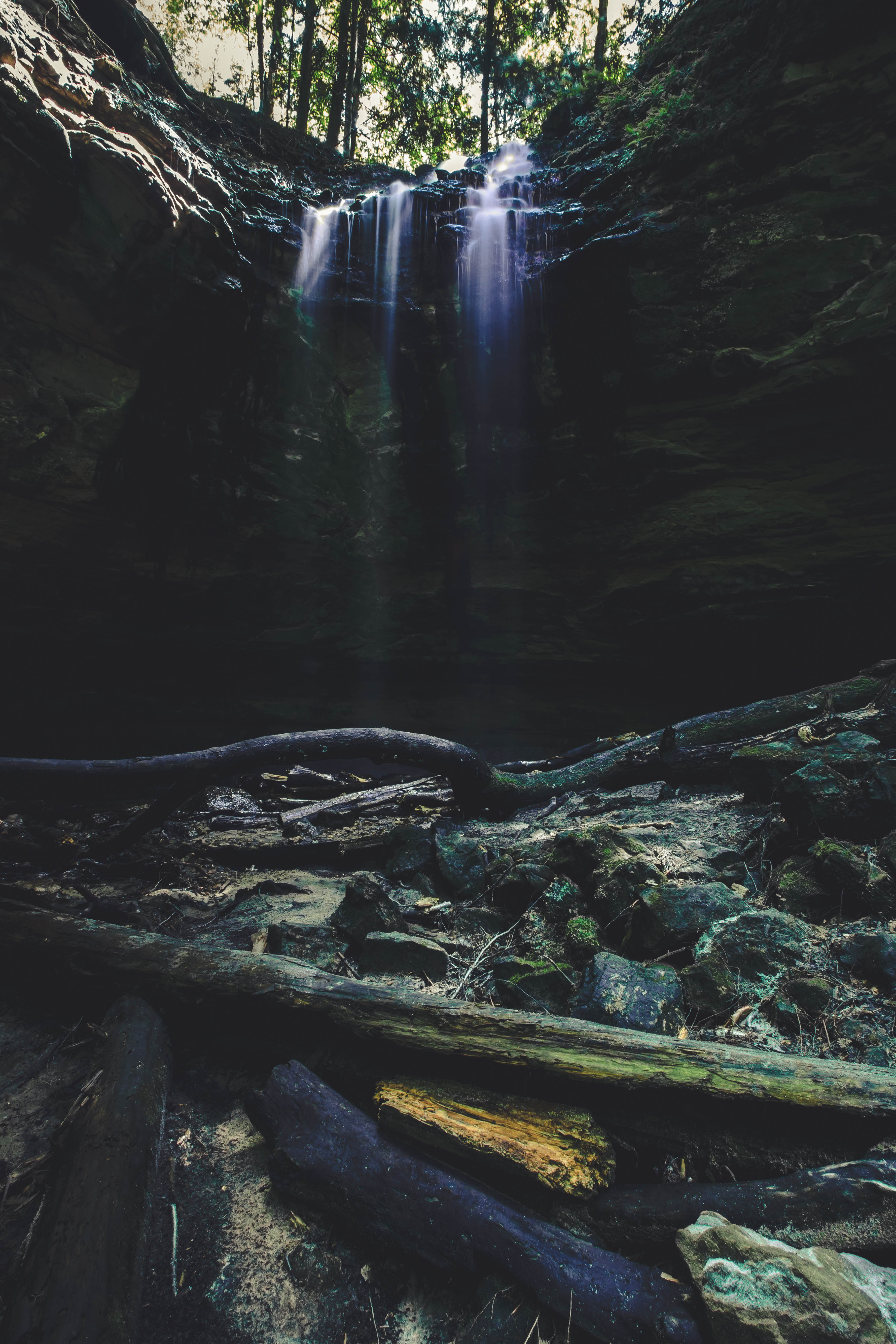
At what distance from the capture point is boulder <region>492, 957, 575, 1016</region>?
1.78 m

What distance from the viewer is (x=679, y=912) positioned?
209 cm

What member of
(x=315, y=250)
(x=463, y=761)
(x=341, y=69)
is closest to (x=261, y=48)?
(x=341, y=69)

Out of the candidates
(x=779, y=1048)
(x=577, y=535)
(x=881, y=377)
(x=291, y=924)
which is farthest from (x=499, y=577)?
(x=779, y=1048)

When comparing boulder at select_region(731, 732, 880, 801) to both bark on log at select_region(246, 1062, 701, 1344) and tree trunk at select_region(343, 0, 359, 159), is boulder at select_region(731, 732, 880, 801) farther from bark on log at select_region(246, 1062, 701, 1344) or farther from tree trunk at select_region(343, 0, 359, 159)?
tree trunk at select_region(343, 0, 359, 159)

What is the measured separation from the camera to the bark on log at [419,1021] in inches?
49.1

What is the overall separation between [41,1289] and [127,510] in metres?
8.33

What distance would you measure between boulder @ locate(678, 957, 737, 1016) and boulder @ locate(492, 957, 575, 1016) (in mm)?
387

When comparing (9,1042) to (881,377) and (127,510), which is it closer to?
(127,510)

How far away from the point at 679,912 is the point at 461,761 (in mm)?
2515

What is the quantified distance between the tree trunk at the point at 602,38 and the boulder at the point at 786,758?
61.0ft

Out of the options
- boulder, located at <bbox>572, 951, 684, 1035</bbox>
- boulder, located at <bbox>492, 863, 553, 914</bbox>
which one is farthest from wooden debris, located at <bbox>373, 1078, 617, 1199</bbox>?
boulder, located at <bbox>492, 863, 553, 914</bbox>

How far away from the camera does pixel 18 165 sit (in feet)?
17.7

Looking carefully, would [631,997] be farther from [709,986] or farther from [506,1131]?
[506,1131]

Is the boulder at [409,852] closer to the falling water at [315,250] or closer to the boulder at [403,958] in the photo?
the boulder at [403,958]
